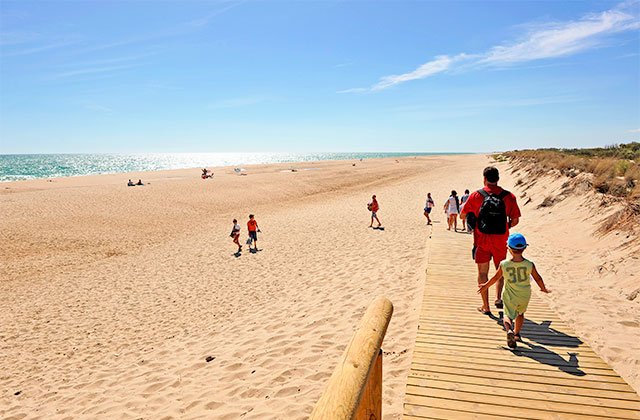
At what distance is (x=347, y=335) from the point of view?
6527 millimetres

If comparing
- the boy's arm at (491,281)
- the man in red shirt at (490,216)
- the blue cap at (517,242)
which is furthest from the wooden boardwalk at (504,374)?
the blue cap at (517,242)

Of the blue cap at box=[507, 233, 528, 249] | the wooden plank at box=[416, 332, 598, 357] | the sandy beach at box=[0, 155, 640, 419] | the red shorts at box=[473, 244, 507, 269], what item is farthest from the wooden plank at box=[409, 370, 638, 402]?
the red shorts at box=[473, 244, 507, 269]

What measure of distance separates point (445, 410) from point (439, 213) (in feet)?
60.8

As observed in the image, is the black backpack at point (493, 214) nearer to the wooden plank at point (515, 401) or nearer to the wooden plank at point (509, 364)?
the wooden plank at point (509, 364)

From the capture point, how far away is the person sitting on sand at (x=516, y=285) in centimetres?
474

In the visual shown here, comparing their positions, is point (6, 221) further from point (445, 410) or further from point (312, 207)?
point (445, 410)

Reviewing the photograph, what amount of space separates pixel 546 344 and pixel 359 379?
457 centimetres

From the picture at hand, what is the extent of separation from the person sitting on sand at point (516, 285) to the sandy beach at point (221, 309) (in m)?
1.43

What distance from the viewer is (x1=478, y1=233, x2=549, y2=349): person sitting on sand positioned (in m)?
4.74

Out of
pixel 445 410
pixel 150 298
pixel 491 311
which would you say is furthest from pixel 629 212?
pixel 150 298

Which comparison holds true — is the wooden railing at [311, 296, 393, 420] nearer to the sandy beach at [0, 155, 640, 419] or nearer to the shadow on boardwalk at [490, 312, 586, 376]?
the sandy beach at [0, 155, 640, 419]

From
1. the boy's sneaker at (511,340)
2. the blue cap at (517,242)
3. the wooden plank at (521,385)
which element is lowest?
the wooden plank at (521,385)

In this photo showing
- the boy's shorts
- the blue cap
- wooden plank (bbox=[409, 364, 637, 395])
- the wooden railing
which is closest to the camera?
the wooden railing

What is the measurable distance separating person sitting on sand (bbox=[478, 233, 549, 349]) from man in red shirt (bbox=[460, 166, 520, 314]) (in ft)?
2.39
